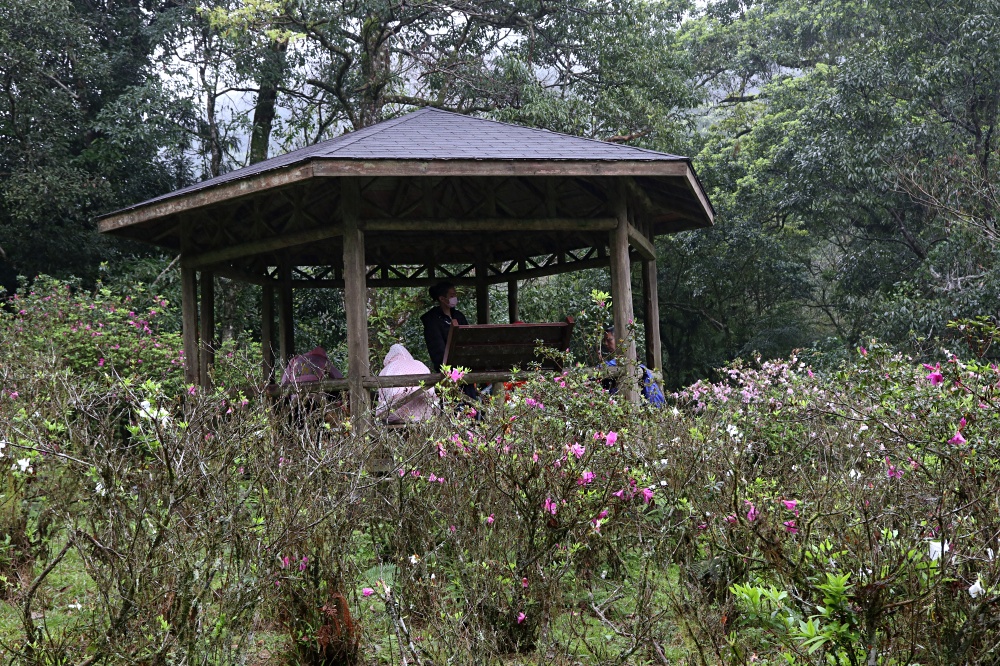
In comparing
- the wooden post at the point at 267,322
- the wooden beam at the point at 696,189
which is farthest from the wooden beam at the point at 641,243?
the wooden post at the point at 267,322

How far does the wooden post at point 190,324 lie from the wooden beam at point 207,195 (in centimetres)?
104

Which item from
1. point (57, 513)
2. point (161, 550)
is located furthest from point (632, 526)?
point (57, 513)

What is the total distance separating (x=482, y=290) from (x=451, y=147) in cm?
415

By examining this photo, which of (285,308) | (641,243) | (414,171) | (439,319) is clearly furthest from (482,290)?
(414,171)

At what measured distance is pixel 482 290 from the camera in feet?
40.3

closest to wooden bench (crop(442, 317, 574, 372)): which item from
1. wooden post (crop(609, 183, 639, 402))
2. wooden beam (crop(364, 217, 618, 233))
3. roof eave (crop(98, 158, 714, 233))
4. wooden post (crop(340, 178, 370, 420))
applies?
wooden post (crop(609, 183, 639, 402))

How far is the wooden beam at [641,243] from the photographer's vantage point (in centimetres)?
941

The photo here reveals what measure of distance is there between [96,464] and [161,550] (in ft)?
1.17

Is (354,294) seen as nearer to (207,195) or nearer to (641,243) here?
(207,195)

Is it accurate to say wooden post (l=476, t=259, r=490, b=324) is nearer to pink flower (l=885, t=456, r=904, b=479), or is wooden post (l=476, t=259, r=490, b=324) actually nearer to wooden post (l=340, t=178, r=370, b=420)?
wooden post (l=340, t=178, r=370, b=420)

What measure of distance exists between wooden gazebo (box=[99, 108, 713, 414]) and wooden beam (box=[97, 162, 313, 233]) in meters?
0.01

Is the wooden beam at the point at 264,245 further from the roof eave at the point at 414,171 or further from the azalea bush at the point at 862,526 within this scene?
the azalea bush at the point at 862,526

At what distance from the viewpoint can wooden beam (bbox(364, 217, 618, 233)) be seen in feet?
28.6

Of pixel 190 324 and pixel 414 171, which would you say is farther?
pixel 190 324
